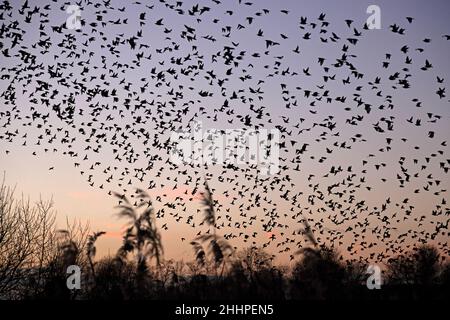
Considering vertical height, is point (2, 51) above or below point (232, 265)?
above

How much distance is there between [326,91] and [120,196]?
445 inches

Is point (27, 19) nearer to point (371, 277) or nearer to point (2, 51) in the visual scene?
point (2, 51)

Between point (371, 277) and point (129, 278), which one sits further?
point (371, 277)

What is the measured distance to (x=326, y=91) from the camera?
17.1 meters

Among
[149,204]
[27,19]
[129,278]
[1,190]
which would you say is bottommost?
[129,278]

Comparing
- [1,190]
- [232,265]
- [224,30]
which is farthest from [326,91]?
[1,190]

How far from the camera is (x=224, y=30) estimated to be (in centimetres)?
1623
